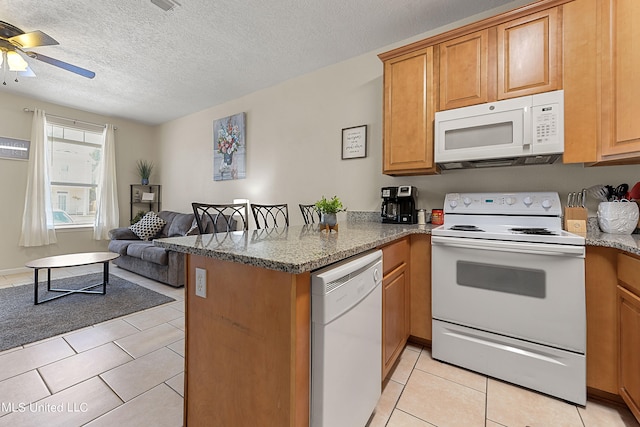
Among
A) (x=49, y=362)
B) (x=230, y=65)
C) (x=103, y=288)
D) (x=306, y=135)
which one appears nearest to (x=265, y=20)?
(x=230, y=65)

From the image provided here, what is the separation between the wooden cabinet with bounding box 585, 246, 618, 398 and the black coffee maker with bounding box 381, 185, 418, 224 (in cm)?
110

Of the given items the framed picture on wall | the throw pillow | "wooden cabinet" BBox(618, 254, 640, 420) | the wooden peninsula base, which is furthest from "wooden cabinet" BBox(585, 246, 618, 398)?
the throw pillow

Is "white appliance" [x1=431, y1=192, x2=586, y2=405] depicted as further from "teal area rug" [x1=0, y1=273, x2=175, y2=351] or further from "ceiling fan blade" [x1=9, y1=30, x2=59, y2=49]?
"ceiling fan blade" [x1=9, y1=30, x2=59, y2=49]

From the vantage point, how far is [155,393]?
5.03ft

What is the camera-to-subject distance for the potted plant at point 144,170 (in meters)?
5.21

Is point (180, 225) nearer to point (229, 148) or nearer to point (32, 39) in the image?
point (229, 148)

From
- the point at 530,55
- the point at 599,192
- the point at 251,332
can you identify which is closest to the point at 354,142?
the point at 530,55

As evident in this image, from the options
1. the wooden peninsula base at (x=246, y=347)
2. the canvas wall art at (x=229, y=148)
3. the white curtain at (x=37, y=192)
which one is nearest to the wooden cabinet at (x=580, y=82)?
the wooden peninsula base at (x=246, y=347)

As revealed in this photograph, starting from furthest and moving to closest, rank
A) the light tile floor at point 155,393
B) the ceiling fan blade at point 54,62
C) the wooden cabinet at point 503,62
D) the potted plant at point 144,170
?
1. the potted plant at point 144,170
2. the ceiling fan blade at point 54,62
3. the wooden cabinet at point 503,62
4. the light tile floor at point 155,393

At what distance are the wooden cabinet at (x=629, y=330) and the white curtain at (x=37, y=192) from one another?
20.8ft

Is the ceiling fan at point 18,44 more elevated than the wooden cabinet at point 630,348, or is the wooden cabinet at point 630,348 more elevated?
the ceiling fan at point 18,44

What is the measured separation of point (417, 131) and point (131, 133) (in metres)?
5.44

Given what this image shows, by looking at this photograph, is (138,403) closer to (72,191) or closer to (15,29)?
(15,29)
